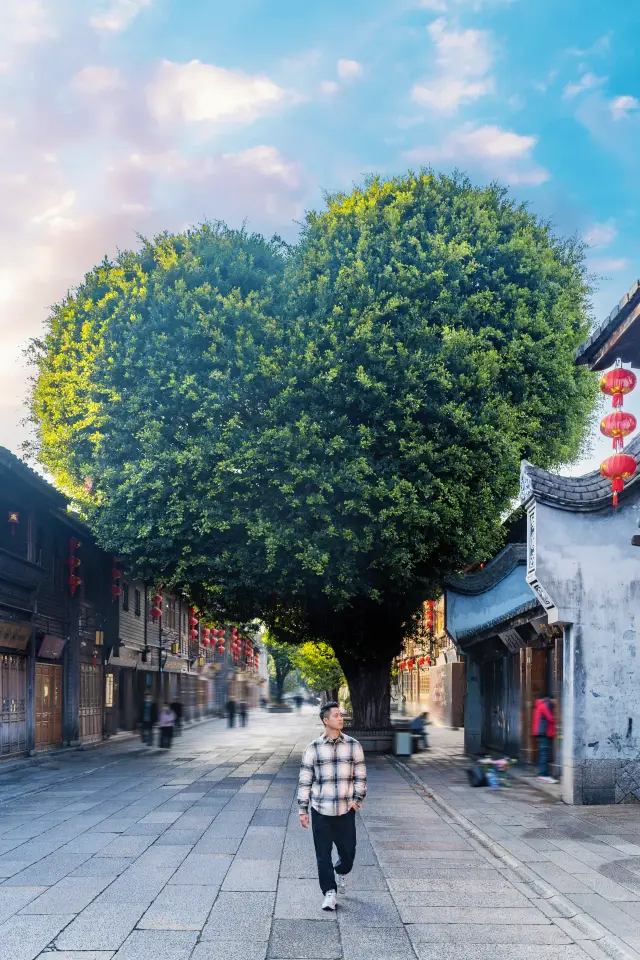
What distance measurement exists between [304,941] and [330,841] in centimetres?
110

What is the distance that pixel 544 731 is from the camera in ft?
59.2

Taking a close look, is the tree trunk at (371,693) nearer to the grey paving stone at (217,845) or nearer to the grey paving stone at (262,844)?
the grey paving stone at (262,844)

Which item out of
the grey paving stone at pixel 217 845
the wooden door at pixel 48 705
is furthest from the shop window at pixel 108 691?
the grey paving stone at pixel 217 845

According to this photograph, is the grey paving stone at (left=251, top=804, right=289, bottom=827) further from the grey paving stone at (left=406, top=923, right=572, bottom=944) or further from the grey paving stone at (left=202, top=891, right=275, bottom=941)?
the grey paving stone at (left=406, top=923, right=572, bottom=944)

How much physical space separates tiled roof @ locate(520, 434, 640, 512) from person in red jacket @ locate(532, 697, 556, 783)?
12.5 ft

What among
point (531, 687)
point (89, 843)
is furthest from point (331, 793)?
point (531, 687)

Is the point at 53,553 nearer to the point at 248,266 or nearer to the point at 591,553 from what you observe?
the point at 248,266

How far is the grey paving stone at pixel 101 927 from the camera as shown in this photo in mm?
7477

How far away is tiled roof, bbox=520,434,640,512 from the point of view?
16.8 meters

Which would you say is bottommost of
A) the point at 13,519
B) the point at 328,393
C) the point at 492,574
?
the point at 492,574

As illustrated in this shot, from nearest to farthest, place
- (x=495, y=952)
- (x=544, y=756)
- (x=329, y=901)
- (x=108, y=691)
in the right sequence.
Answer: (x=495, y=952)
(x=329, y=901)
(x=544, y=756)
(x=108, y=691)

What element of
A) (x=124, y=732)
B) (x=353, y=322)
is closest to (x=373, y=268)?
(x=353, y=322)

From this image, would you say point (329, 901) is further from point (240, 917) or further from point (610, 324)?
point (610, 324)

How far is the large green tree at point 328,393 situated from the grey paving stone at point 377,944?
51.3 feet
